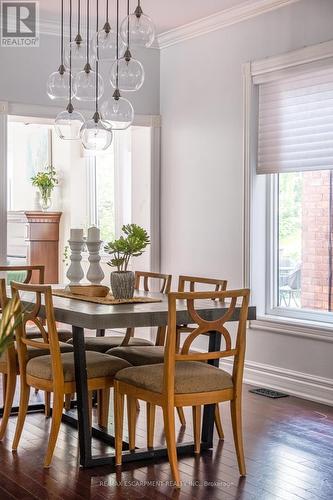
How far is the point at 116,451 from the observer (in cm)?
396

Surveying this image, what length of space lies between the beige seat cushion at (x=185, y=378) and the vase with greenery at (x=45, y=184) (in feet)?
21.6

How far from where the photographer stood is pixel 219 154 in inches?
255

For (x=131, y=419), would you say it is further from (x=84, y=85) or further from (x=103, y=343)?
(x=84, y=85)

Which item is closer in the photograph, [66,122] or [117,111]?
[117,111]

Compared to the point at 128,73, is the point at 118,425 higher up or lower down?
lower down

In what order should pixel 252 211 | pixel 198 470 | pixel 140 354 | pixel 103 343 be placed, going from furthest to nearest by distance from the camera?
pixel 252 211, pixel 103 343, pixel 140 354, pixel 198 470

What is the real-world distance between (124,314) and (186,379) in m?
0.43

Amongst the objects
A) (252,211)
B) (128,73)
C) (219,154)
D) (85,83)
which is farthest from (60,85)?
(219,154)

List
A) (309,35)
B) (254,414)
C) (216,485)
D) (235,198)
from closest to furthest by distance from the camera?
(216,485)
(254,414)
(309,35)
(235,198)

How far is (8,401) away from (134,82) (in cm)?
186

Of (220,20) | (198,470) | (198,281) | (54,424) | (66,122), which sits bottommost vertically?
(198,470)

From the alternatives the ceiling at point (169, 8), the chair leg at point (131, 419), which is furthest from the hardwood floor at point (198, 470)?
the ceiling at point (169, 8)

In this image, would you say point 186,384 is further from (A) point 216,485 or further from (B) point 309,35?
(B) point 309,35

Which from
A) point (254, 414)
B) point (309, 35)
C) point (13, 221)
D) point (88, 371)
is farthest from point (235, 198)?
point (13, 221)
